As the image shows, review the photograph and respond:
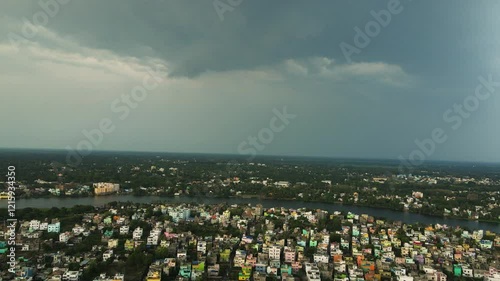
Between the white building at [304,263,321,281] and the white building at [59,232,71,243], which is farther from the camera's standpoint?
the white building at [59,232,71,243]

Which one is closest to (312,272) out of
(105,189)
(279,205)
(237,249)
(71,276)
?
(237,249)

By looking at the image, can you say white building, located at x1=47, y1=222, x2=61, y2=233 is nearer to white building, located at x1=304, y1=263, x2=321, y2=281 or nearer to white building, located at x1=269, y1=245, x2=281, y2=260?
white building, located at x1=269, y1=245, x2=281, y2=260

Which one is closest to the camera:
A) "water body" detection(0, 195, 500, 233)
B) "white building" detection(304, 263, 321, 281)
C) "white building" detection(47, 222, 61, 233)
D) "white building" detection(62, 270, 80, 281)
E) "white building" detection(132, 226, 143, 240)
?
"white building" detection(62, 270, 80, 281)

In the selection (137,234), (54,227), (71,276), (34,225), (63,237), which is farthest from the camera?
(34,225)

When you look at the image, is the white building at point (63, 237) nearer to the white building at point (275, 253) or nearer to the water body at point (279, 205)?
the white building at point (275, 253)

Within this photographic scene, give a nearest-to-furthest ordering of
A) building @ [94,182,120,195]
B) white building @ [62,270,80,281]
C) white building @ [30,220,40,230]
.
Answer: white building @ [62,270,80,281] → white building @ [30,220,40,230] → building @ [94,182,120,195]

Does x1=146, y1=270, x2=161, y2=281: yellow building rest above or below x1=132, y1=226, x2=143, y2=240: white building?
below

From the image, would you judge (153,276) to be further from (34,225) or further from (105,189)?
(105,189)

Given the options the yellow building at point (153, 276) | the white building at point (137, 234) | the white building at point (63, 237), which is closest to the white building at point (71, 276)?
the yellow building at point (153, 276)

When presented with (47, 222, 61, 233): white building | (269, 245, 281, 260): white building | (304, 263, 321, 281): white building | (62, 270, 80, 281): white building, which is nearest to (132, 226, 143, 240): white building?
(47, 222, 61, 233): white building
